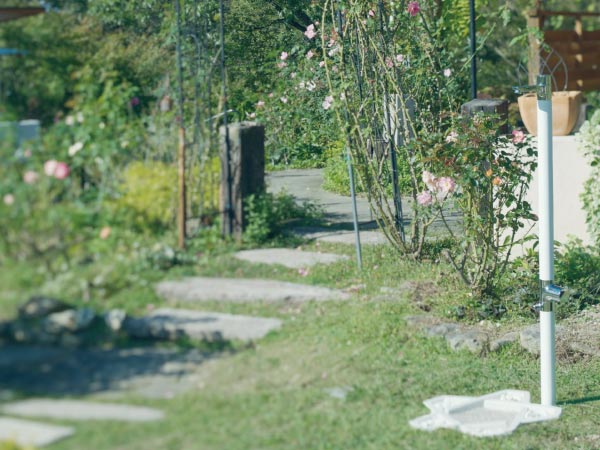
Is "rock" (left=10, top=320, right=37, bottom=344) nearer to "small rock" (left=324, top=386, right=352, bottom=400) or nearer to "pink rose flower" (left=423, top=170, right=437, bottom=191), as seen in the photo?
"small rock" (left=324, top=386, right=352, bottom=400)

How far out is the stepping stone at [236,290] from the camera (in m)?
2.41

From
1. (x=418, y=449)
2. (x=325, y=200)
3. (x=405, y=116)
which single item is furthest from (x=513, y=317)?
(x=325, y=200)

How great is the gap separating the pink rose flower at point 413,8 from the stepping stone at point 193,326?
3195mm

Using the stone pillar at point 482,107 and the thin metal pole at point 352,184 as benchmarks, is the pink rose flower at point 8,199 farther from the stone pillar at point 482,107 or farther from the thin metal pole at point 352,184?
the stone pillar at point 482,107

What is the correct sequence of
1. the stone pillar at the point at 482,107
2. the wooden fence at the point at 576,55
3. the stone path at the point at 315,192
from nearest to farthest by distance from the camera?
the stone path at the point at 315,192, the stone pillar at the point at 482,107, the wooden fence at the point at 576,55

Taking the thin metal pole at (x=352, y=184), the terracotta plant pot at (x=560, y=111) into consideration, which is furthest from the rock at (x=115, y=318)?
the terracotta plant pot at (x=560, y=111)

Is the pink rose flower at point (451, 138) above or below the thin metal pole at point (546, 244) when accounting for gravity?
above

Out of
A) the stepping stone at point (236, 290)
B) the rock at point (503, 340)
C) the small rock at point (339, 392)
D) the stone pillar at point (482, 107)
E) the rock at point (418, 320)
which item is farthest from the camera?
the stone pillar at point (482, 107)

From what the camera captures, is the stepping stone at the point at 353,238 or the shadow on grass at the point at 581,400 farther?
the shadow on grass at the point at 581,400

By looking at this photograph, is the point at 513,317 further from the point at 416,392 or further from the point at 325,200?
the point at 325,200

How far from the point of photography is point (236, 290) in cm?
262

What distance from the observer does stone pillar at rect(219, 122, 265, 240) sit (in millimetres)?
2727

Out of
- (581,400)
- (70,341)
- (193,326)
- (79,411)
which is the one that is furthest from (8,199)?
(581,400)

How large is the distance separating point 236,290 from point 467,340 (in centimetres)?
306
